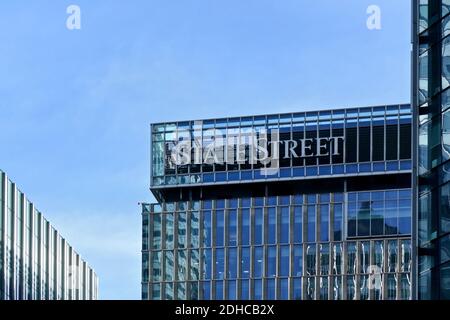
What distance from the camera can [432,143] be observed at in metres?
43.2

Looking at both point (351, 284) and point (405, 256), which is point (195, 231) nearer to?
point (351, 284)

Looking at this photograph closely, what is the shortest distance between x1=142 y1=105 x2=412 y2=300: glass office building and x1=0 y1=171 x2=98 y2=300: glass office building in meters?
54.9

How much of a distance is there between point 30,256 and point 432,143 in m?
68.0

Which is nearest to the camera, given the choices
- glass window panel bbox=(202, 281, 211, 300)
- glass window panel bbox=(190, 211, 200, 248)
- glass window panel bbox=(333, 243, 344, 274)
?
glass window panel bbox=(333, 243, 344, 274)

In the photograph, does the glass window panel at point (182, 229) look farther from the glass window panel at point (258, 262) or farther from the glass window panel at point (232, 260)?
the glass window panel at point (258, 262)

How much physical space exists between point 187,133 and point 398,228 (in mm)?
30307

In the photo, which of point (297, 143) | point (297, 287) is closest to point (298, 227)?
point (297, 287)

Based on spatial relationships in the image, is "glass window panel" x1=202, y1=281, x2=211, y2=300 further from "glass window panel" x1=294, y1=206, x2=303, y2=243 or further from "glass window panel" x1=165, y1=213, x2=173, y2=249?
"glass window panel" x1=294, y1=206, x2=303, y2=243

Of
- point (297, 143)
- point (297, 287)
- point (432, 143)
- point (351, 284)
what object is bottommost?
point (297, 287)

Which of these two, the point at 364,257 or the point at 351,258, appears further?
the point at 351,258

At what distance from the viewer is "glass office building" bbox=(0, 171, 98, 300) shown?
9894cm

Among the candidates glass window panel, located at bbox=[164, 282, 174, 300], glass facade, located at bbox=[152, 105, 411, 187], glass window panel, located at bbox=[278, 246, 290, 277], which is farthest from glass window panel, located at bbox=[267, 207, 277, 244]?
glass window panel, located at bbox=[164, 282, 174, 300]

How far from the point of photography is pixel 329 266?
178m

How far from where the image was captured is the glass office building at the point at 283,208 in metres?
175
